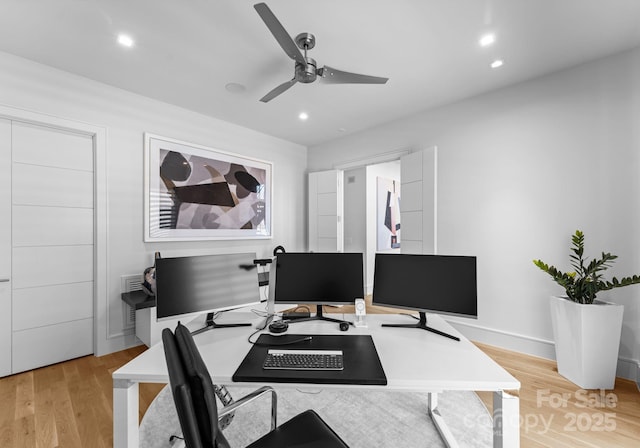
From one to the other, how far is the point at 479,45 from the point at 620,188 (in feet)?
5.69

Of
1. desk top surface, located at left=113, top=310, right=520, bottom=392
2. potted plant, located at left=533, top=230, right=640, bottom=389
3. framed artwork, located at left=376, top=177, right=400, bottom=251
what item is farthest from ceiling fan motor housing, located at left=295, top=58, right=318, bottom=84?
framed artwork, located at left=376, top=177, right=400, bottom=251

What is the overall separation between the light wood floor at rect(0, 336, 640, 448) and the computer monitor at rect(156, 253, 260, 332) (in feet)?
3.14

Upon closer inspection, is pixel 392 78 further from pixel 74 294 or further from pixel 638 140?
pixel 74 294

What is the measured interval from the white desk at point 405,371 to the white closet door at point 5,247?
86.3 inches

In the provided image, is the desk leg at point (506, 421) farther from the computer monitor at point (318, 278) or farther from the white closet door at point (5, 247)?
the white closet door at point (5, 247)

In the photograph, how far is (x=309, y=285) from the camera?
71.3 inches

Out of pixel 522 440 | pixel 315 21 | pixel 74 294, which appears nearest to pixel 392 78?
pixel 315 21

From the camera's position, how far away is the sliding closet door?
248cm

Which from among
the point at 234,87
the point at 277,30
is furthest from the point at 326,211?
the point at 277,30

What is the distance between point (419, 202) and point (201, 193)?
280 cm

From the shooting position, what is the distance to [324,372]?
1.17 m

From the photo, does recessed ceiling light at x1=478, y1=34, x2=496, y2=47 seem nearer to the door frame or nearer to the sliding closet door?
the door frame

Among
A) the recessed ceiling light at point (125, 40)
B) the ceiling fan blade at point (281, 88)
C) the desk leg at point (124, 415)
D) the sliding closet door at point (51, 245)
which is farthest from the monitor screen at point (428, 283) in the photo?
the sliding closet door at point (51, 245)

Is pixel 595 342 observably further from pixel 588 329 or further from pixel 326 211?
pixel 326 211
